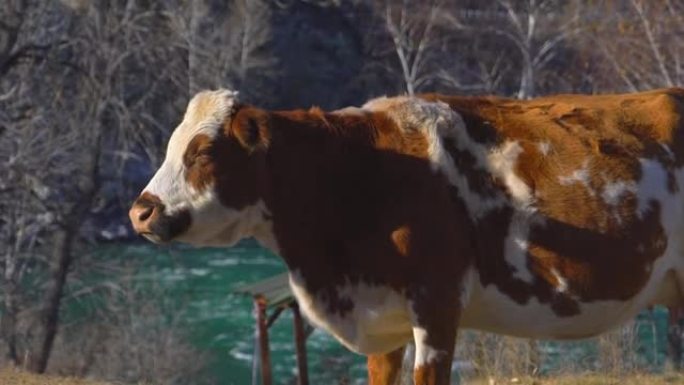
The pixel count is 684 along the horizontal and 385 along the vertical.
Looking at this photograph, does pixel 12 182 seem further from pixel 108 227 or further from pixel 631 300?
pixel 631 300

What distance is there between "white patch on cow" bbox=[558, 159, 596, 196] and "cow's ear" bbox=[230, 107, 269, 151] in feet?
4.26

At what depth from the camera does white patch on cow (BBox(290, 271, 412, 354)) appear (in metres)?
6.46

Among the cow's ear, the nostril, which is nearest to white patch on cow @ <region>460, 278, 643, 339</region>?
the cow's ear

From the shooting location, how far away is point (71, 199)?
27.5 m

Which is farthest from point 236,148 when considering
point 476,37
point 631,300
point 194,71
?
point 476,37

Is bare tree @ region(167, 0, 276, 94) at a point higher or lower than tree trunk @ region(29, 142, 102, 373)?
higher

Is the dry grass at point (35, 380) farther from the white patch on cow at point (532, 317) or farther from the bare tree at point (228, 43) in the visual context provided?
the bare tree at point (228, 43)

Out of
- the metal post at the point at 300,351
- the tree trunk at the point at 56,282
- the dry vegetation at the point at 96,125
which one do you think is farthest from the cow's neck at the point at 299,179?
the tree trunk at the point at 56,282

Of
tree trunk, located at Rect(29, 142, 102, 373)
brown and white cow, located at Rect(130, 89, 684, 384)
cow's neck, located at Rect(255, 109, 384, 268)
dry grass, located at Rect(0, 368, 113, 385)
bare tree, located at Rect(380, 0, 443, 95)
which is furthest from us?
bare tree, located at Rect(380, 0, 443, 95)

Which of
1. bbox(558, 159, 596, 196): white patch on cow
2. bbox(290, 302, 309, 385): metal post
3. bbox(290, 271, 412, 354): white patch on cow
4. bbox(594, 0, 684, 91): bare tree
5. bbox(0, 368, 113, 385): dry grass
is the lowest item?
bbox(290, 302, 309, 385): metal post

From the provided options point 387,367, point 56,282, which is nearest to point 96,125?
point 56,282

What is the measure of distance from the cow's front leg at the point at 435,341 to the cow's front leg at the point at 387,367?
52cm

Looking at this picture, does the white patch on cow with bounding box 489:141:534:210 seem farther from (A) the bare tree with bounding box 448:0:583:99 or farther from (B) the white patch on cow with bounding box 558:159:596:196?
(A) the bare tree with bounding box 448:0:583:99

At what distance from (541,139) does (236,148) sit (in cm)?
135
